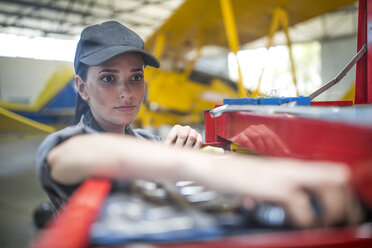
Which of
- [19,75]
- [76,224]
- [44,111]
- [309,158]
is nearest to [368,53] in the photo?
[309,158]

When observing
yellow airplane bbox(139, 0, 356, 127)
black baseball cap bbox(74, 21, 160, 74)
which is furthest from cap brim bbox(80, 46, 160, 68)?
yellow airplane bbox(139, 0, 356, 127)

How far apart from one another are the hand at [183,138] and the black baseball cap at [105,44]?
0.48ft

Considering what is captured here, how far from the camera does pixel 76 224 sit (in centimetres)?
18

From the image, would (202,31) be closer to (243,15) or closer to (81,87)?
(243,15)

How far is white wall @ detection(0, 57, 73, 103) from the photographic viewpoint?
52cm

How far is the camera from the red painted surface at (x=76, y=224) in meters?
0.16

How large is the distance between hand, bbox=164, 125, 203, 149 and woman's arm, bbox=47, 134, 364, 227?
23cm

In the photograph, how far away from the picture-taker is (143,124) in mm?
909

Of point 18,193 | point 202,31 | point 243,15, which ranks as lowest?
point 18,193

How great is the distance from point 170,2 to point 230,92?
1151 mm

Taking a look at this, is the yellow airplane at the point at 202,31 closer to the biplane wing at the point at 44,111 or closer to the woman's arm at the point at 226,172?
the biplane wing at the point at 44,111

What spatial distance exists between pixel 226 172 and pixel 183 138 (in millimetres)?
266

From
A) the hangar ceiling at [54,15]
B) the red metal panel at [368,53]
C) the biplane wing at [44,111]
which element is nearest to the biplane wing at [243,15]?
the hangar ceiling at [54,15]

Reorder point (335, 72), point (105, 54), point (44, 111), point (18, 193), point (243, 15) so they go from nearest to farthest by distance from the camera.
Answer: point (105, 54) → point (335, 72) → point (44, 111) → point (18, 193) → point (243, 15)
